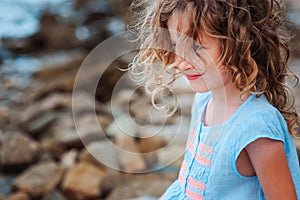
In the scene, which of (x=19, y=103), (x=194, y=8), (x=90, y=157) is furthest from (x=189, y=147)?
(x=19, y=103)

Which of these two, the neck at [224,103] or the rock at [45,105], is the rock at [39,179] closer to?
the rock at [45,105]

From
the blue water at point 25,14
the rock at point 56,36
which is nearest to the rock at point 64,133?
the rock at point 56,36

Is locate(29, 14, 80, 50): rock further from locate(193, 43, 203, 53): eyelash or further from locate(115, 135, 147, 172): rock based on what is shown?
locate(193, 43, 203, 53): eyelash

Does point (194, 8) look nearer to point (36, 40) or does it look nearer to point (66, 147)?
point (66, 147)

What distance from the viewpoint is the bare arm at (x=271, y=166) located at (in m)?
0.96

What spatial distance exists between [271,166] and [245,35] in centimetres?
26

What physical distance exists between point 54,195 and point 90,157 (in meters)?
0.33

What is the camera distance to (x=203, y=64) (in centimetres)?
103

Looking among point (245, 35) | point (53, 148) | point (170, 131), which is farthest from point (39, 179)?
point (245, 35)

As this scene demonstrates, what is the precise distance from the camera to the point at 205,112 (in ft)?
3.94

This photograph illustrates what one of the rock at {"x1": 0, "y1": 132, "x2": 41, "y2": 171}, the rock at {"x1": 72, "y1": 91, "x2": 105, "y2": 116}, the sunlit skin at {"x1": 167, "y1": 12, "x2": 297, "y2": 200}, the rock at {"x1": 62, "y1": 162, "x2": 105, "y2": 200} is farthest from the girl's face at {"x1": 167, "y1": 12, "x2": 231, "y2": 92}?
the rock at {"x1": 72, "y1": 91, "x2": 105, "y2": 116}

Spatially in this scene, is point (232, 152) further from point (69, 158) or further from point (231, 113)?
point (69, 158)

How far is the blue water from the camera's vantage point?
4.95 meters

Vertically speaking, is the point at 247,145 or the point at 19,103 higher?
the point at 247,145
